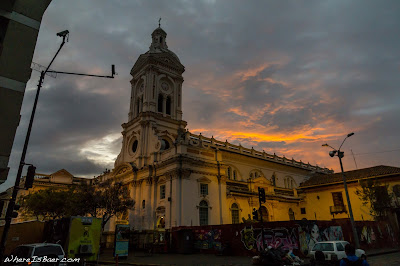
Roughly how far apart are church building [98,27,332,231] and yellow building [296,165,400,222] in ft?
6.56

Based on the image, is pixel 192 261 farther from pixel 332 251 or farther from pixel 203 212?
pixel 203 212

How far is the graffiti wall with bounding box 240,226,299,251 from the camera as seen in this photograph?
70.4 feet

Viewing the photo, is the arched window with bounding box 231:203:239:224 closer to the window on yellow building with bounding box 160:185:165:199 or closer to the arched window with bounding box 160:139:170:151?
the window on yellow building with bounding box 160:185:165:199

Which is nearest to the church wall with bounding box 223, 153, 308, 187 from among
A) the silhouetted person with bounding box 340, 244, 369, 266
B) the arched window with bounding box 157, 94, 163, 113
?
the arched window with bounding box 157, 94, 163, 113

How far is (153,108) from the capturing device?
43250 millimetres

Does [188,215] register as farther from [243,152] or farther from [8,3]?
[8,3]

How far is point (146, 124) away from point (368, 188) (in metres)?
32.0

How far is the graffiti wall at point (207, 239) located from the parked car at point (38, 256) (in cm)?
1501

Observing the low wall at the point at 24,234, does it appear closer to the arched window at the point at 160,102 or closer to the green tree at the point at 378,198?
the arched window at the point at 160,102

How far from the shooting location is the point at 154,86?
45000 millimetres

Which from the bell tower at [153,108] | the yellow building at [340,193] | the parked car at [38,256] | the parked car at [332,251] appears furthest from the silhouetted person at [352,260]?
the yellow building at [340,193]

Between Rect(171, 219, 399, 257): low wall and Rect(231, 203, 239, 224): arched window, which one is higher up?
Rect(231, 203, 239, 224): arched window

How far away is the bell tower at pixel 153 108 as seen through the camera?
40.8 m

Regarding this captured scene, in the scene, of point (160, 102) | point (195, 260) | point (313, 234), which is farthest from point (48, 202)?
point (313, 234)
